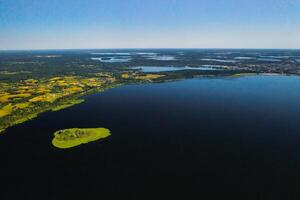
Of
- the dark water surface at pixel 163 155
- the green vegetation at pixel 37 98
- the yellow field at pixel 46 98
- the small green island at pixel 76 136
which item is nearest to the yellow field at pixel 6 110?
the green vegetation at pixel 37 98

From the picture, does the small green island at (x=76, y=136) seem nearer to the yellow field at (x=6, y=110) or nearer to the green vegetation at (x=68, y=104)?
the green vegetation at (x=68, y=104)

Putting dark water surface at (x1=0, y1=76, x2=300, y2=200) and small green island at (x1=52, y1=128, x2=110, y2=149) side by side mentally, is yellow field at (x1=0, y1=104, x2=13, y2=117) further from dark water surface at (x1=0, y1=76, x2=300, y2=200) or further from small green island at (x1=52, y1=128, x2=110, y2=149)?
small green island at (x1=52, y1=128, x2=110, y2=149)

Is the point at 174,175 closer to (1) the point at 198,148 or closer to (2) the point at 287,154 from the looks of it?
(1) the point at 198,148

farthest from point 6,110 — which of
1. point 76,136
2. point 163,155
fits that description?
point 163,155

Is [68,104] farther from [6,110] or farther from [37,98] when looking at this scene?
[6,110]

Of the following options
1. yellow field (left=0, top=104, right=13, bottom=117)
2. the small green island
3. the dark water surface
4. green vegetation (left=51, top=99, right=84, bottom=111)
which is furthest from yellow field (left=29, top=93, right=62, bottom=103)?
the small green island

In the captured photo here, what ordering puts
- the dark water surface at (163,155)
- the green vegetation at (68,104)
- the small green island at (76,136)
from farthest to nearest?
the green vegetation at (68,104)
the small green island at (76,136)
the dark water surface at (163,155)
